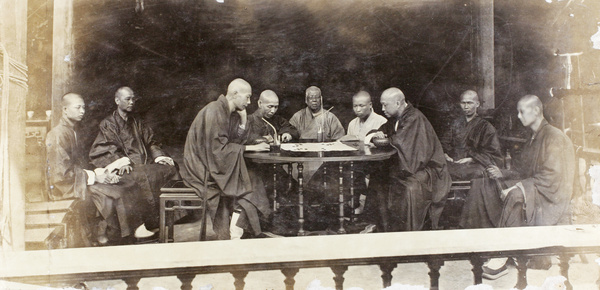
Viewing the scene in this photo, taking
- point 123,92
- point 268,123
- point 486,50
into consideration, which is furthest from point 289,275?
point 486,50

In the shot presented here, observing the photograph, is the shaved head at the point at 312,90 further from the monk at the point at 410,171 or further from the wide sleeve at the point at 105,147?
the wide sleeve at the point at 105,147

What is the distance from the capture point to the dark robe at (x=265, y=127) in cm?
455

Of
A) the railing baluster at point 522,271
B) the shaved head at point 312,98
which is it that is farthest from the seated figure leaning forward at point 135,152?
the railing baluster at point 522,271

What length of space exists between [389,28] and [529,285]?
288cm

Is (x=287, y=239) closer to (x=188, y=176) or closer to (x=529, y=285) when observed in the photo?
(x=188, y=176)

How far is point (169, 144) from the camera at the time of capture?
4430 millimetres

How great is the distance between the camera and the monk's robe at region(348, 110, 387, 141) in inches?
183

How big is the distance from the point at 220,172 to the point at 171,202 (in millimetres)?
534

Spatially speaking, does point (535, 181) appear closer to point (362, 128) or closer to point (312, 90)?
point (362, 128)

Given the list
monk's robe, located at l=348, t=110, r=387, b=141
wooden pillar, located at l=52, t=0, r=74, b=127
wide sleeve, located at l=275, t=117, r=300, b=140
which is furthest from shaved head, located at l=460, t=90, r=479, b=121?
wooden pillar, located at l=52, t=0, r=74, b=127

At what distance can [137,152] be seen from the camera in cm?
442

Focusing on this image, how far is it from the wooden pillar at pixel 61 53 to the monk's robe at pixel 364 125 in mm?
2675

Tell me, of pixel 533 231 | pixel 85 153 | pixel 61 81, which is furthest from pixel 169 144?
pixel 533 231

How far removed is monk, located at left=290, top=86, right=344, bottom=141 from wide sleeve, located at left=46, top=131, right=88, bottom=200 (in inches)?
81.0
